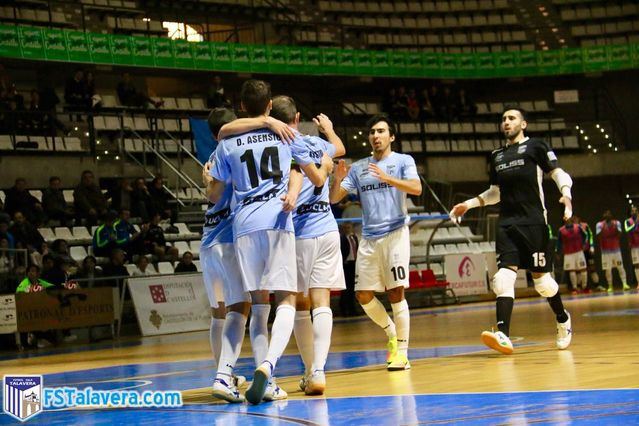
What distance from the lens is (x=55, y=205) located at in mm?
19719

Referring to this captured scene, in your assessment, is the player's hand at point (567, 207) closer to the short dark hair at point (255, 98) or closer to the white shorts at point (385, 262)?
the white shorts at point (385, 262)

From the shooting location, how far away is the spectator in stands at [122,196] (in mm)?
20438

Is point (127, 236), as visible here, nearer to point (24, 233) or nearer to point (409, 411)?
point (24, 233)

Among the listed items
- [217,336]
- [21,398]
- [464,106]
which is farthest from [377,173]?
[464,106]

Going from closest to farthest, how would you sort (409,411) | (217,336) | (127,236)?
1. (409,411)
2. (217,336)
3. (127,236)

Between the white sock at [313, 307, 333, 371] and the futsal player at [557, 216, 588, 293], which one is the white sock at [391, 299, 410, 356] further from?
the futsal player at [557, 216, 588, 293]

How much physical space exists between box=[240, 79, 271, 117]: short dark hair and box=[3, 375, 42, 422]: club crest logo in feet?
7.15

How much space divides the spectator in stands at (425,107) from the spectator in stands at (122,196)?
1201 centimetres

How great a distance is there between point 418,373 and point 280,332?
5.50ft

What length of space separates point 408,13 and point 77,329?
65.4ft

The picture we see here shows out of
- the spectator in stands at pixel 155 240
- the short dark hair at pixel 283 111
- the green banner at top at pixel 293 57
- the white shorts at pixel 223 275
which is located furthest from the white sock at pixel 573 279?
the short dark hair at pixel 283 111

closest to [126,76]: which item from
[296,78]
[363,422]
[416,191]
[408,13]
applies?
[296,78]

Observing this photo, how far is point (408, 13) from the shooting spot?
111 ft

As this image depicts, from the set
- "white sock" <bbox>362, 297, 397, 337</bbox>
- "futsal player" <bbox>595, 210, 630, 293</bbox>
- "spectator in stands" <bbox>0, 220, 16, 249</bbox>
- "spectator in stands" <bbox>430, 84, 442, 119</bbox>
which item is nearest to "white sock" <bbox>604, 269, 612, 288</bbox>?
"futsal player" <bbox>595, 210, 630, 293</bbox>
